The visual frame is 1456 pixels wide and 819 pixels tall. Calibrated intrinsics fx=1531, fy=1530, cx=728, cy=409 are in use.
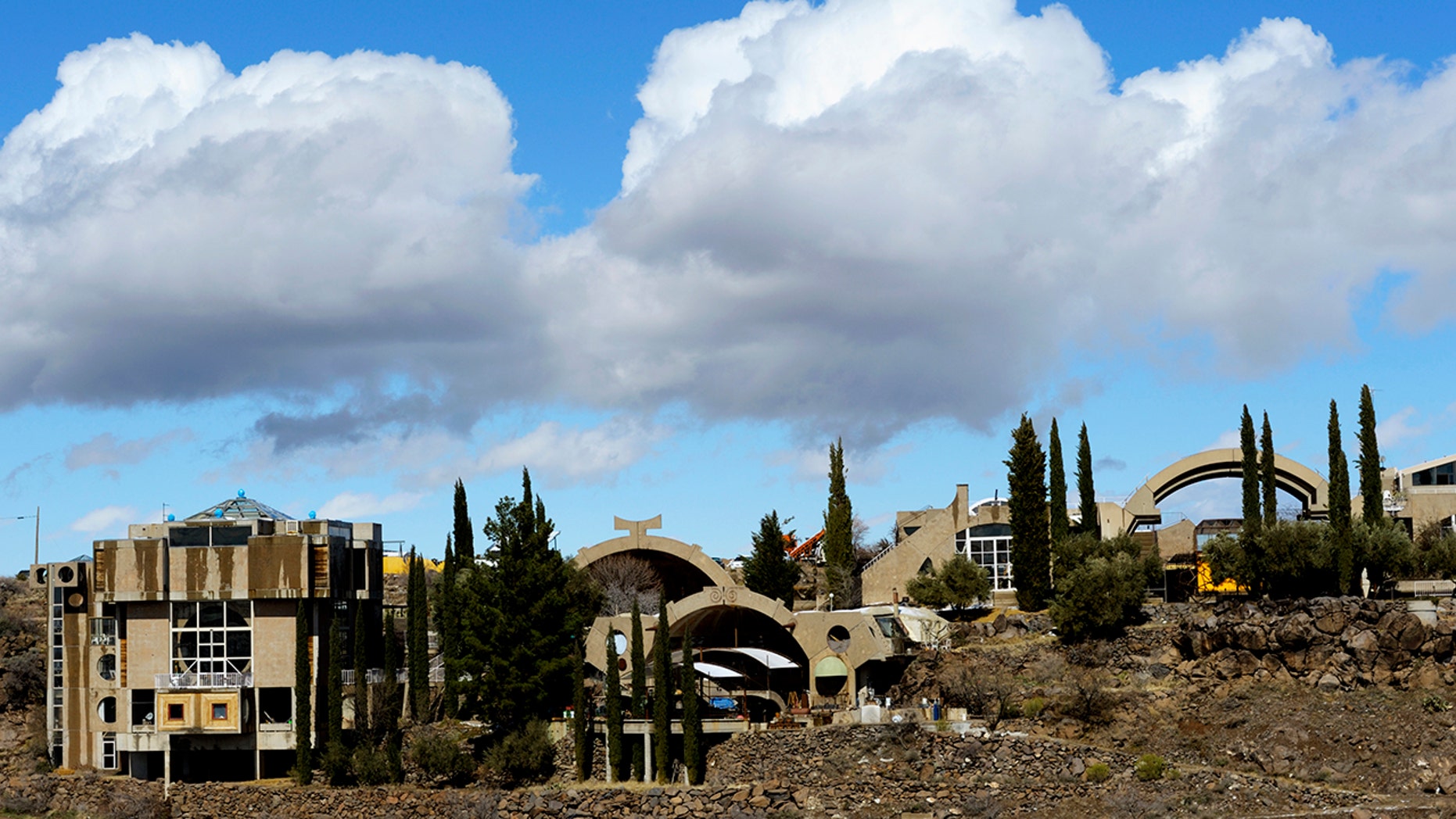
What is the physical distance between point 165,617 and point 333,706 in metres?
9.01

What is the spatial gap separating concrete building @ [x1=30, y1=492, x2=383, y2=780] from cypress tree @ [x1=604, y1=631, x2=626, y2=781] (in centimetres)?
1318

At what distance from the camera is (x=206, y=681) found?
63406 millimetres

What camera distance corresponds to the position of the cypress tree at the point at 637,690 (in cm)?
5981

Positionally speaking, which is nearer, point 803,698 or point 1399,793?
point 1399,793

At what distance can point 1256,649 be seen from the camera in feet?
196

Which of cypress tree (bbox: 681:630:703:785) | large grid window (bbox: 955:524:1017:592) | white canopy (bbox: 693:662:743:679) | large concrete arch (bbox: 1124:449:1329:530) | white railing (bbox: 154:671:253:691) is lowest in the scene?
cypress tree (bbox: 681:630:703:785)

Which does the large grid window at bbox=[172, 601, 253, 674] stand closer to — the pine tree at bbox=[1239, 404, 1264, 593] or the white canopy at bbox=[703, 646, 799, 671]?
the white canopy at bbox=[703, 646, 799, 671]

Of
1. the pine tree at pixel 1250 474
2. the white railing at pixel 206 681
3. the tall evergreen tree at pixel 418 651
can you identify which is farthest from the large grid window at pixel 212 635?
the pine tree at pixel 1250 474

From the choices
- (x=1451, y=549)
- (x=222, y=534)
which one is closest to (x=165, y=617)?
(x=222, y=534)

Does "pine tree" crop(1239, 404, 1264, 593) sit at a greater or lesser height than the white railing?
greater

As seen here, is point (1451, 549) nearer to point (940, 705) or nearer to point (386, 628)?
point (940, 705)

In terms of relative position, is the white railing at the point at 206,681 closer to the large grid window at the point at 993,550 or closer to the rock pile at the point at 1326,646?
the large grid window at the point at 993,550

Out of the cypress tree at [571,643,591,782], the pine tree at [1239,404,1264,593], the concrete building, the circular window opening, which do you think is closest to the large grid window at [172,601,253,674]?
the concrete building

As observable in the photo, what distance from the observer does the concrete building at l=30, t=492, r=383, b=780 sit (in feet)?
207
